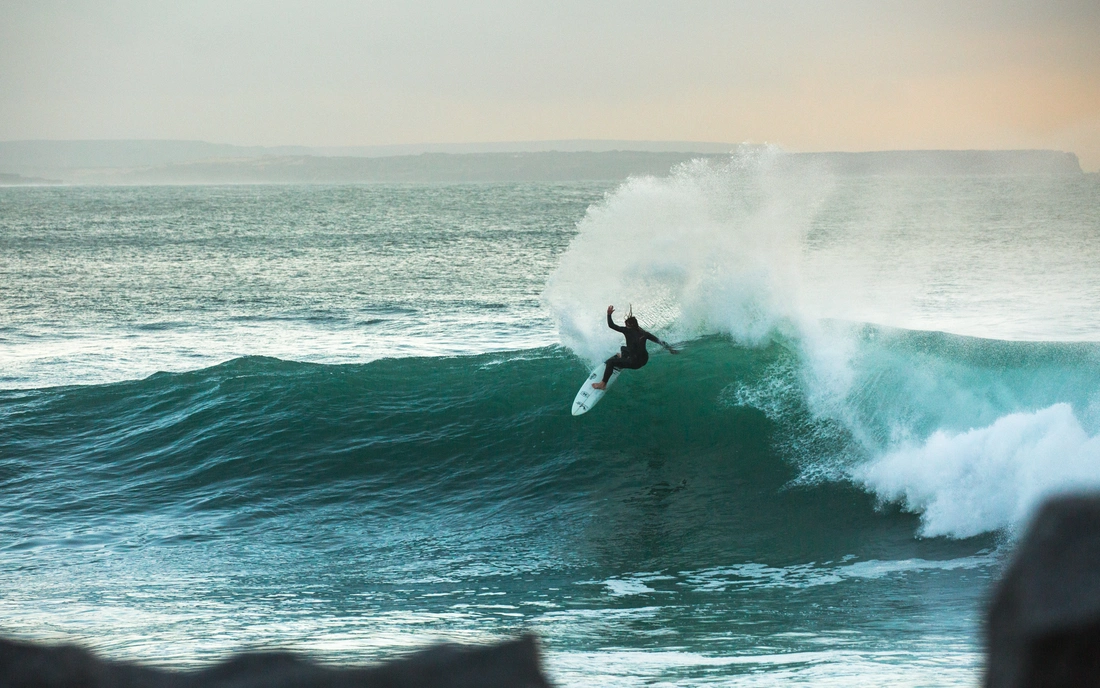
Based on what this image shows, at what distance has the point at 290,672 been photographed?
153 centimetres

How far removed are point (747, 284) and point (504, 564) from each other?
29.0ft

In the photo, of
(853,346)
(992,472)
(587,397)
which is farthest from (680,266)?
(992,472)

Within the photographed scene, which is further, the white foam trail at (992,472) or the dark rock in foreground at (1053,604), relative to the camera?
the white foam trail at (992,472)

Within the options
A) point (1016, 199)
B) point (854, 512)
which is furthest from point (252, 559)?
point (1016, 199)

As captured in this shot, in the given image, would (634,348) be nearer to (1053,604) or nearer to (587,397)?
(587,397)

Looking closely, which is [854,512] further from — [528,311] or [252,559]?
[528,311]

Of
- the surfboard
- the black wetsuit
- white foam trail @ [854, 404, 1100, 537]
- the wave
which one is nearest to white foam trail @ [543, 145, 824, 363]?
the wave

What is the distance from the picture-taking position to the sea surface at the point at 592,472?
941 centimetres

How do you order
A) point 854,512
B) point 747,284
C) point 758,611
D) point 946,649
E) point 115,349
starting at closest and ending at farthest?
point 946,649, point 758,611, point 854,512, point 747,284, point 115,349

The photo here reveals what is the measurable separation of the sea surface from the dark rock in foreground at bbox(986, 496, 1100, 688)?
248 inches

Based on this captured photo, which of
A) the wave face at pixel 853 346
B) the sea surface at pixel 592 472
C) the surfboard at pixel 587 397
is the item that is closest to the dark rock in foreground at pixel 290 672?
the sea surface at pixel 592 472

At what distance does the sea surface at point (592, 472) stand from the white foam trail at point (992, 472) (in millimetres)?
38

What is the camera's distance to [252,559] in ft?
39.6

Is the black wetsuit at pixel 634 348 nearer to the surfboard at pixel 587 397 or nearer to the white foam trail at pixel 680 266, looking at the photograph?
the surfboard at pixel 587 397
